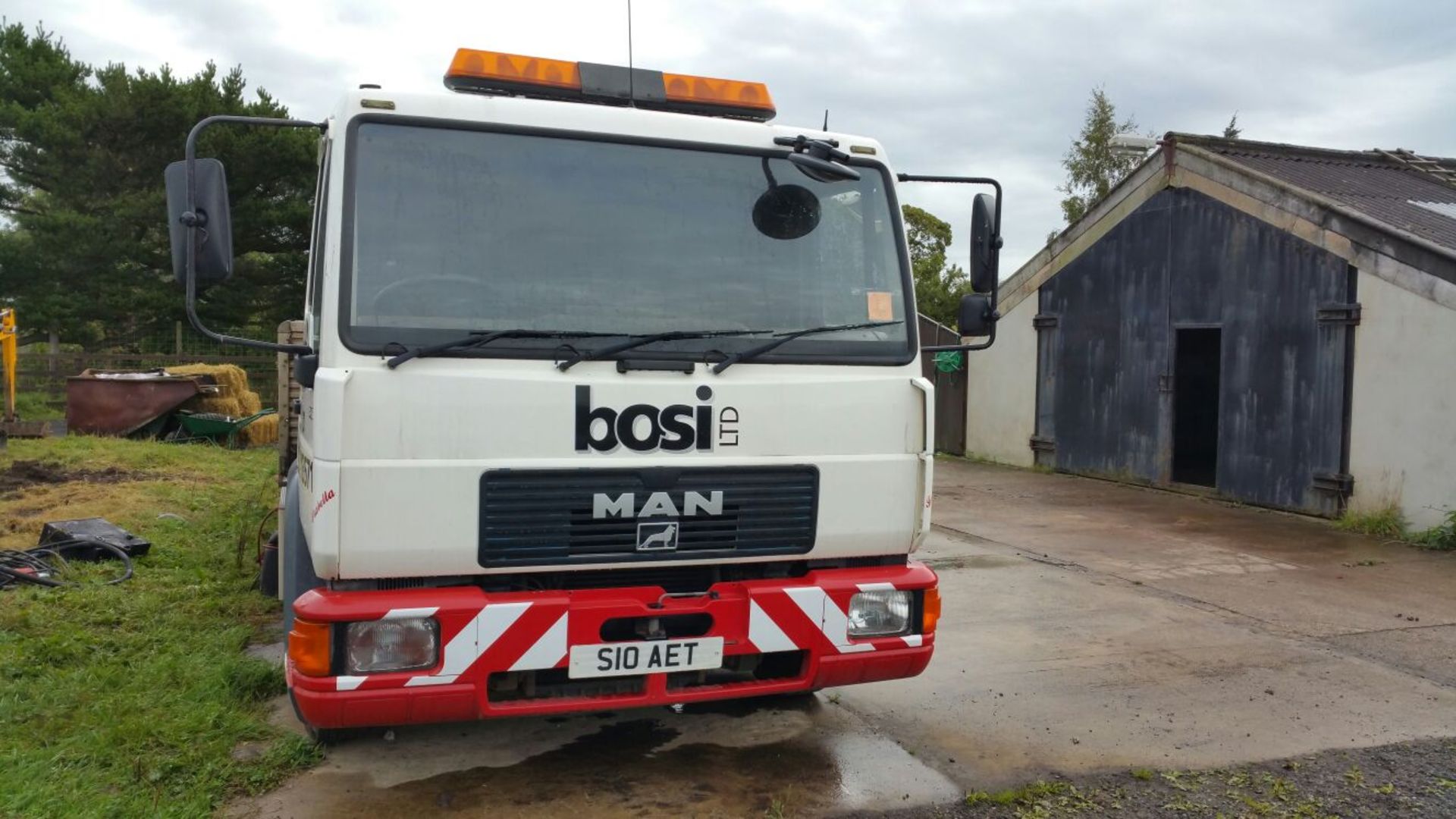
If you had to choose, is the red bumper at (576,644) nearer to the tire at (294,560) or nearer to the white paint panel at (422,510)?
the white paint panel at (422,510)

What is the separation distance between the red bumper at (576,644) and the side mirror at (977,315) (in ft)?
3.36

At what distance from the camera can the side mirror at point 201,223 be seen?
3.47m

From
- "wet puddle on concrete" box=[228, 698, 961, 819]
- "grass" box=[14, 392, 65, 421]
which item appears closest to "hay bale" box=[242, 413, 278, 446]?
"grass" box=[14, 392, 65, 421]

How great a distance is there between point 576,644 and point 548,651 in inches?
3.7

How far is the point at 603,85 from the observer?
4219 mm

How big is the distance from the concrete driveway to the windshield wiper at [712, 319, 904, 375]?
1.53m

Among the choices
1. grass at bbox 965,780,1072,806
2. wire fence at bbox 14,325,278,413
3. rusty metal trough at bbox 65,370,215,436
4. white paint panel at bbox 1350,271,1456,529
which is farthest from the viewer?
wire fence at bbox 14,325,278,413

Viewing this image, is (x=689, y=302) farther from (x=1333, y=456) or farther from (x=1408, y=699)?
(x=1333, y=456)

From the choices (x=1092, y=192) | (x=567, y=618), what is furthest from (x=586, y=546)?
(x=1092, y=192)

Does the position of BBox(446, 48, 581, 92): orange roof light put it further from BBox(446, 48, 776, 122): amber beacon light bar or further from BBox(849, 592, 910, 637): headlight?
BBox(849, 592, 910, 637): headlight

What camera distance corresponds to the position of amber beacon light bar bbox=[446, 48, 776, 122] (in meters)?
4.09

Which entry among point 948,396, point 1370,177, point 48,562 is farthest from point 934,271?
point 48,562

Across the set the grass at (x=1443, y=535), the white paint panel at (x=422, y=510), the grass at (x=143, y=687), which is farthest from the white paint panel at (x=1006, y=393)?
the white paint panel at (x=422, y=510)

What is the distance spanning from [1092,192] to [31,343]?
95.0ft
